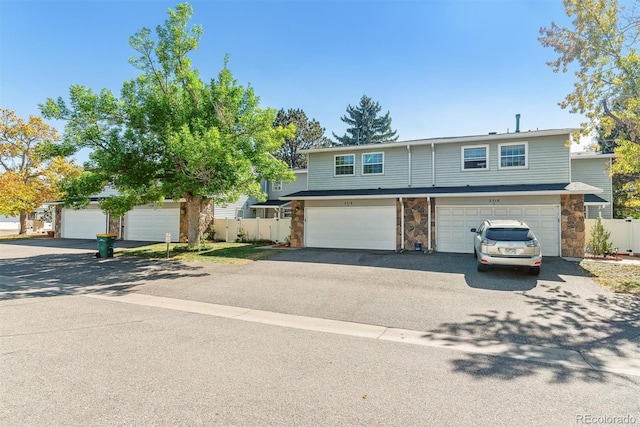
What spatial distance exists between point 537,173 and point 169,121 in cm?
1662

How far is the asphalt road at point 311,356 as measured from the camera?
11.2 feet

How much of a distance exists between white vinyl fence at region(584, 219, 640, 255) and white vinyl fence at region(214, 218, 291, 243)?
611 inches

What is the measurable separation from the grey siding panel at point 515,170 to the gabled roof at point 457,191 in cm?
40

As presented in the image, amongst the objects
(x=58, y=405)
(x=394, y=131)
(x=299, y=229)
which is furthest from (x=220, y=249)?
(x=394, y=131)

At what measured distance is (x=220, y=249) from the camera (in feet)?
59.1

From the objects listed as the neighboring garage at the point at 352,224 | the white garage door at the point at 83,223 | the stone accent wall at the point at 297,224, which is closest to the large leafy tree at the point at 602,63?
the neighboring garage at the point at 352,224

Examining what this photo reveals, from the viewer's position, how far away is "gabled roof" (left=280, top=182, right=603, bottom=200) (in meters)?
13.7

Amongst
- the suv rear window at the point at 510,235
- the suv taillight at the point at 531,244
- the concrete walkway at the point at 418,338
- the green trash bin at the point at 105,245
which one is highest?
the suv rear window at the point at 510,235

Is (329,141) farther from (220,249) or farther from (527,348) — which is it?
(527,348)

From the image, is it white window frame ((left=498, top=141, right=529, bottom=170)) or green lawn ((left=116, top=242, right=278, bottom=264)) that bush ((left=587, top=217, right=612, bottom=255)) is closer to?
white window frame ((left=498, top=141, right=529, bottom=170))

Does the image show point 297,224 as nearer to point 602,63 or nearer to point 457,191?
point 457,191

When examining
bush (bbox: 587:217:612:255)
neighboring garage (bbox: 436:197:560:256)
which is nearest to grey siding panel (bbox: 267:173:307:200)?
neighboring garage (bbox: 436:197:560:256)

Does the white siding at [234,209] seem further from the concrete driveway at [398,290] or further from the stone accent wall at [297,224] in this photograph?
the concrete driveway at [398,290]

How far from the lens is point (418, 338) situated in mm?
5859
